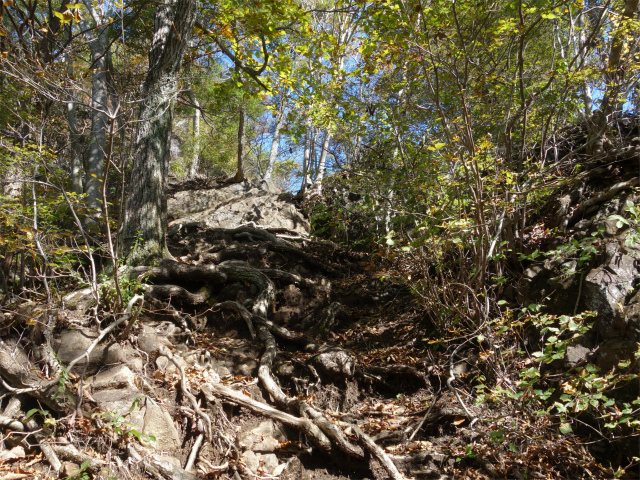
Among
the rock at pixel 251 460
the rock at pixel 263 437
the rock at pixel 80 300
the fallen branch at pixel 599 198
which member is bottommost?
the rock at pixel 251 460

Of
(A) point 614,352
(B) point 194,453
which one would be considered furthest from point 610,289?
(B) point 194,453

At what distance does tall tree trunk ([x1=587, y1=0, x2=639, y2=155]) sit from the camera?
450cm

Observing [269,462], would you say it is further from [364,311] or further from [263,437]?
[364,311]

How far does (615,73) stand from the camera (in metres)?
5.09

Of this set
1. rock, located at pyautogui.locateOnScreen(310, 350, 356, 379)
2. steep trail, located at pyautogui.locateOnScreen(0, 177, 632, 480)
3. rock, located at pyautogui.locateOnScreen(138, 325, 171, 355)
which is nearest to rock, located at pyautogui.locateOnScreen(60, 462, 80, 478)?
steep trail, located at pyautogui.locateOnScreen(0, 177, 632, 480)

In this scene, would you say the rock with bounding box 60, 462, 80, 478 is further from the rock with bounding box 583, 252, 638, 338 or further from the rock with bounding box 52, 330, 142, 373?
the rock with bounding box 583, 252, 638, 338

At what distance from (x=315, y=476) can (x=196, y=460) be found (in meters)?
1.07

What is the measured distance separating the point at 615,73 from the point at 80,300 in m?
7.03

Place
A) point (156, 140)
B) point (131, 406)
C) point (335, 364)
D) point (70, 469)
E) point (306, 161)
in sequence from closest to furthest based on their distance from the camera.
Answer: point (70, 469)
point (131, 406)
point (335, 364)
point (156, 140)
point (306, 161)

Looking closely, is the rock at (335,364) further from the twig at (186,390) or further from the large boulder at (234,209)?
the large boulder at (234,209)

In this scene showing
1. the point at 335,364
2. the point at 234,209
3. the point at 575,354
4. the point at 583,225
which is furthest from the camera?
the point at 234,209

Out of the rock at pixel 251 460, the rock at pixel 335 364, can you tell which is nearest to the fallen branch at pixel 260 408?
the rock at pixel 251 460

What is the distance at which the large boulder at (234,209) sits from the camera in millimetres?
11133

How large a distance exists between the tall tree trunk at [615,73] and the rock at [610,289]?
58.7 inches
